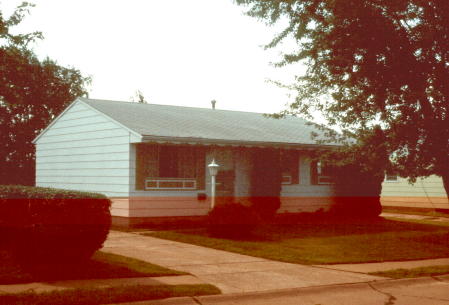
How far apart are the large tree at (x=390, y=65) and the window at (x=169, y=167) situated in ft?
21.6

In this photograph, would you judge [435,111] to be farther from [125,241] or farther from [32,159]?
[32,159]

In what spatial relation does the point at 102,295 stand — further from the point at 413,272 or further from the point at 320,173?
the point at 320,173

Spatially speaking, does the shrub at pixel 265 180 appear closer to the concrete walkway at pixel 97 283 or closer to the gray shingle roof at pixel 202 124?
the gray shingle roof at pixel 202 124

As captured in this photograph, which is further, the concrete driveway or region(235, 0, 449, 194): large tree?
region(235, 0, 449, 194): large tree

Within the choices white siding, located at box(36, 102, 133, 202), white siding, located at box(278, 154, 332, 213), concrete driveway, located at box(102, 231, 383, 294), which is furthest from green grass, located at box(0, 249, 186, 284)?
white siding, located at box(278, 154, 332, 213)

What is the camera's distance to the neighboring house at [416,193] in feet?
102

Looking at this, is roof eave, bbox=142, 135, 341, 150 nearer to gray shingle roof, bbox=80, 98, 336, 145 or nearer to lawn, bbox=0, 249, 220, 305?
gray shingle roof, bbox=80, 98, 336, 145

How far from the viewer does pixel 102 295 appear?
339 inches

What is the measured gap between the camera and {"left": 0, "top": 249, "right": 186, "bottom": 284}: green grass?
986 centimetres

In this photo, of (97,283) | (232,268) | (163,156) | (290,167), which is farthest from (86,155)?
(97,283)

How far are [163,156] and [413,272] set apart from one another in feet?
39.1

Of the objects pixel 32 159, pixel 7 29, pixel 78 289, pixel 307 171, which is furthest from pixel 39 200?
pixel 32 159

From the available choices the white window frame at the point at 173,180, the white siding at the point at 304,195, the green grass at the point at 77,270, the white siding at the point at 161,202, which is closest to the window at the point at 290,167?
the white siding at the point at 304,195

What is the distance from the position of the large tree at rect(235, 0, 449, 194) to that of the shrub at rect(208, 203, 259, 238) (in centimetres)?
403
